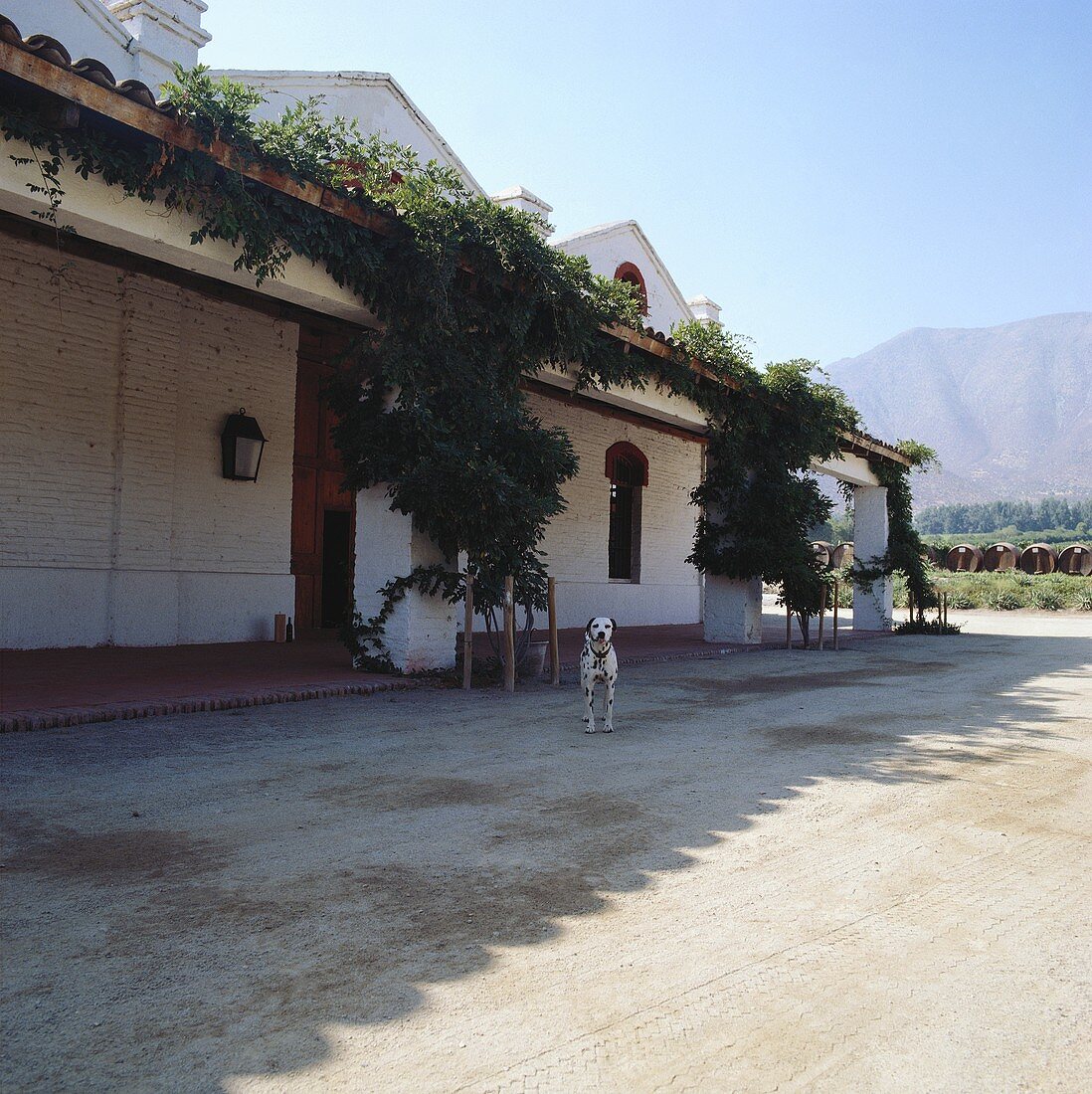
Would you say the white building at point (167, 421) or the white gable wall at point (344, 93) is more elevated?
the white gable wall at point (344, 93)

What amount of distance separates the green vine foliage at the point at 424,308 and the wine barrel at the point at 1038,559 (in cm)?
2606

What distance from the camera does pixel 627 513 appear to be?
17.6 metres

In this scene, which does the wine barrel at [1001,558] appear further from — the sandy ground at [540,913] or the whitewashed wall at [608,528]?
the sandy ground at [540,913]

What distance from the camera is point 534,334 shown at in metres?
8.65

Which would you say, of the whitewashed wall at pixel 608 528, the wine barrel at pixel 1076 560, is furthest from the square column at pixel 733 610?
the wine barrel at pixel 1076 560

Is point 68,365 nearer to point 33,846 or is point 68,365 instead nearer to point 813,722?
point 33,846

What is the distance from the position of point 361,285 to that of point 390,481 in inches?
65.5

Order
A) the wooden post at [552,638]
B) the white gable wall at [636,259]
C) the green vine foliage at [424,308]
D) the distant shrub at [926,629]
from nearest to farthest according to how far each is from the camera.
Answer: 1. the green vine foliage at [424,308]
2. the wooden post at [552,638]
3. the distant shrub at [926,629]
4. the white gable wall at [636,259]

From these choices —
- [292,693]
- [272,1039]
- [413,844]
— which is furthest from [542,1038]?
[292,693]

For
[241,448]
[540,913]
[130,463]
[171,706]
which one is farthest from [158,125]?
[241,448]

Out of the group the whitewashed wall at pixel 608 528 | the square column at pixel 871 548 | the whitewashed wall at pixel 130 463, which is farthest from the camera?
the square column at pixel 871 548

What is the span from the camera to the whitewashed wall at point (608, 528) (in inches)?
615

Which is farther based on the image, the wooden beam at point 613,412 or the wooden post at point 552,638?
the wooden beam at point 613,412

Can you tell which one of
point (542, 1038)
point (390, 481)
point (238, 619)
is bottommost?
point (542, 1038)
